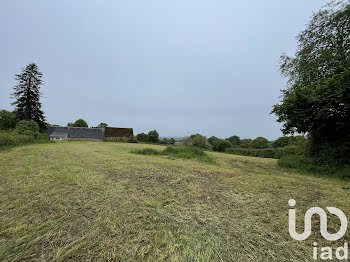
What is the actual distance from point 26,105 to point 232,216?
100 ft

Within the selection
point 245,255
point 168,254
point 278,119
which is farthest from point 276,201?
point 278,119

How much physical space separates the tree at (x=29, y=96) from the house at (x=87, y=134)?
11.4m

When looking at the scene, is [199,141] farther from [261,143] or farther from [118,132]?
[118,132]

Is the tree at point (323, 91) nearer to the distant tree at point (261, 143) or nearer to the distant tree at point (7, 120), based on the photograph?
the distant tree at point (261, 143)

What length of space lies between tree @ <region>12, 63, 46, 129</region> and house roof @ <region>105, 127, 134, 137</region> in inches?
548

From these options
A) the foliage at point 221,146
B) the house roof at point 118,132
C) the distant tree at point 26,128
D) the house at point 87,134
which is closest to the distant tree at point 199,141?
the foliage at point 221,146

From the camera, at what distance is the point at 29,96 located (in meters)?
21.0

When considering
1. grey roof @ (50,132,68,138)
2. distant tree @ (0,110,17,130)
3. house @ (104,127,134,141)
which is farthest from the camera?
house @ (104,127,134,141)

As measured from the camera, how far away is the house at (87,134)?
3247 cm

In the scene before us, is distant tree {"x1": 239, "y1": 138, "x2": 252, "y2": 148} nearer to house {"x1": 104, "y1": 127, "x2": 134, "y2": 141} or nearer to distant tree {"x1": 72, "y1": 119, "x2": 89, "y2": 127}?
house {"x1": 104, "y1": 127, "x2": 134, "y2": 141}

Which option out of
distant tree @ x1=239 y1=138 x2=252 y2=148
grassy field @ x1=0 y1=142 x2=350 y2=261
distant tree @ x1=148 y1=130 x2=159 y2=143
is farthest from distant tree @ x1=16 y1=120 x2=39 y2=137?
distant tree @ x1=239 y1=138 x2=252 y2=148

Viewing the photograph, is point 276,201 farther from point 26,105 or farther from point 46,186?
A: point 26,105

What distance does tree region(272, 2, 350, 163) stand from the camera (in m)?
5.08

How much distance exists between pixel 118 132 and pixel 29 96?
58.0ft
